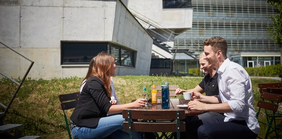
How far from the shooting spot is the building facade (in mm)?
46344

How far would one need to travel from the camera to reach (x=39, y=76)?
41.4 ft

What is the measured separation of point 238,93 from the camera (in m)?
2.76

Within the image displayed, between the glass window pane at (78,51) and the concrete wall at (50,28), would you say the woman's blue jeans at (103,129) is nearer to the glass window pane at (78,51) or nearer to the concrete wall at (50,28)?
the concrete wall at (50,28)

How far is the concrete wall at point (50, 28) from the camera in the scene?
12.2 m

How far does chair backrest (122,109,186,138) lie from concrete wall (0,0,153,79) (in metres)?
11.0

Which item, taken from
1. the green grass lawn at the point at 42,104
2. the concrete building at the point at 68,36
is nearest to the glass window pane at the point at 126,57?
the concrete building at the point at 68,36

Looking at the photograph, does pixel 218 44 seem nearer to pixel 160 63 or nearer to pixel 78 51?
pixel 78 51

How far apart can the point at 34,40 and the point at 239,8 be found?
45.2 metres

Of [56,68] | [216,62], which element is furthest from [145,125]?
[56,68]

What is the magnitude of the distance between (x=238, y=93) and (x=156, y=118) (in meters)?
1.03

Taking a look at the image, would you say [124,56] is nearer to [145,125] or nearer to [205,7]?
[145,125]

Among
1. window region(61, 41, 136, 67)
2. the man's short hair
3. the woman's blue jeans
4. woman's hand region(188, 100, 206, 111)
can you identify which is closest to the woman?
the woman's blue jeans

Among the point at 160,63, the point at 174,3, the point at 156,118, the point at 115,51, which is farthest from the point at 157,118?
the point at 174,3

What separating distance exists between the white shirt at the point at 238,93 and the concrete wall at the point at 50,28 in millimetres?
10811
